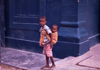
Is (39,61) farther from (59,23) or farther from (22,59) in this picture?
(59,23)

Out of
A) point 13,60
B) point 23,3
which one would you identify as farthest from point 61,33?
point 23,3

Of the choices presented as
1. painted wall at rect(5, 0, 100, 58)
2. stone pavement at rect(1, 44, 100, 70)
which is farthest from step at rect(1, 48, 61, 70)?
painted wall at rect(5, 0, 100, 58)

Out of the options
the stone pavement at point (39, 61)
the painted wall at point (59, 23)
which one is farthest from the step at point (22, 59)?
the painted wall at point (59, 23)

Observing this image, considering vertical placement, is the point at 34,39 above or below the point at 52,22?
below

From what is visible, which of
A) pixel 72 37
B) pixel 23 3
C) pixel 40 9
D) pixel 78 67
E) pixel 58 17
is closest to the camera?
pixel 78 67

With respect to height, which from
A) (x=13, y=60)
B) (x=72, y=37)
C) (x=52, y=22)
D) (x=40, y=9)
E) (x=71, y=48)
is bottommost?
(x=13, y=60)

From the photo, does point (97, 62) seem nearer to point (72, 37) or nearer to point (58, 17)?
point (72, 37)

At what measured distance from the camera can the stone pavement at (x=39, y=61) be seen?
15.2ft

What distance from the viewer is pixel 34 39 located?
6965mm

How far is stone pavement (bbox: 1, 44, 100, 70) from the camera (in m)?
4.64

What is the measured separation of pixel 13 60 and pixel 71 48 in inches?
80.8

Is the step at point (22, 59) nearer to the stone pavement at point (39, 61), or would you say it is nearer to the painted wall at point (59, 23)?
the stone pavement at point (39, 61)

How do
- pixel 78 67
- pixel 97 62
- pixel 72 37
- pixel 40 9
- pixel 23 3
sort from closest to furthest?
pixel 78 67 → pixel 97 62 → pixel 72 37 → pixel 40 9 → pixel 23 3

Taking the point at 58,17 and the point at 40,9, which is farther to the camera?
the point at 40,9
